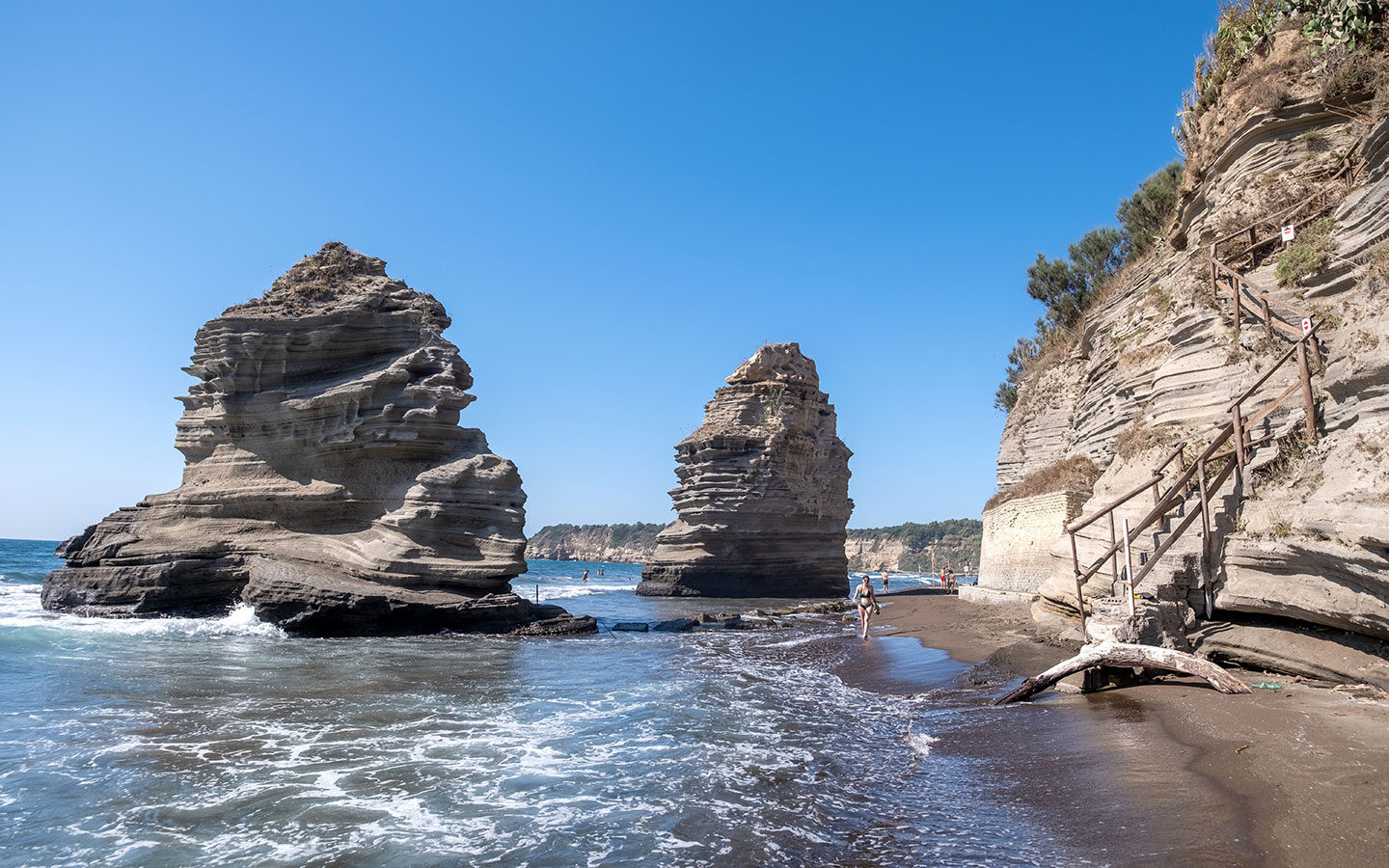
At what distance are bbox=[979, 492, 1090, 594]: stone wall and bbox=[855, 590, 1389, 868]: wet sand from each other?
1063 cm

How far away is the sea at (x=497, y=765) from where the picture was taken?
5.65 metres

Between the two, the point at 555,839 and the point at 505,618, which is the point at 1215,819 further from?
the point at 505,618

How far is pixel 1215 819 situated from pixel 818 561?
40335 mm

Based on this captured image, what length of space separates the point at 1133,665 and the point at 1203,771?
10.7 ft

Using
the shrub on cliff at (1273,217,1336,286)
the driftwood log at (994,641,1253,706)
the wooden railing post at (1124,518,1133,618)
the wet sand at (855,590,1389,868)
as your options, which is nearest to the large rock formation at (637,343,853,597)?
the wooden railing post at (1124,518,1133,618)

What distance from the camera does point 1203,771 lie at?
5914mm

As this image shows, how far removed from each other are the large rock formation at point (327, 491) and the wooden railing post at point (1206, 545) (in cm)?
1661

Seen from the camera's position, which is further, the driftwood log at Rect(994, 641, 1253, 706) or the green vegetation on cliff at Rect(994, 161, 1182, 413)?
the green vegetation on cliff at Rect(994, 161, 1182, 413)

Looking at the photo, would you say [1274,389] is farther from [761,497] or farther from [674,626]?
[761,497]

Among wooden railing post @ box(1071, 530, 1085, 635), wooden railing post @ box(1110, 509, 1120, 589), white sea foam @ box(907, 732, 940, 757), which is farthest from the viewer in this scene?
wooden railing post @ box(1071, 530, 1085, 635)

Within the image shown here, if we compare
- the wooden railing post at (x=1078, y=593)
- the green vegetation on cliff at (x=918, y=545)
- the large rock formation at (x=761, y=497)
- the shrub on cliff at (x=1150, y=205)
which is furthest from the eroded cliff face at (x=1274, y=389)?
the green vegetation on cliff at (x=918, y=545)

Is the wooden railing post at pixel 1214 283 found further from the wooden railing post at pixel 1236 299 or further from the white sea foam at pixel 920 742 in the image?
the white sea foam at pixel 920 742

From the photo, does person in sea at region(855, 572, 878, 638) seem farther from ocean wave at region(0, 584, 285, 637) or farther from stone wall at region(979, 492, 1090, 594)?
ocean wave at region(0, 584, 285, 637)

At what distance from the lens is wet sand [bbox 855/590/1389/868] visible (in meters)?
4.62
